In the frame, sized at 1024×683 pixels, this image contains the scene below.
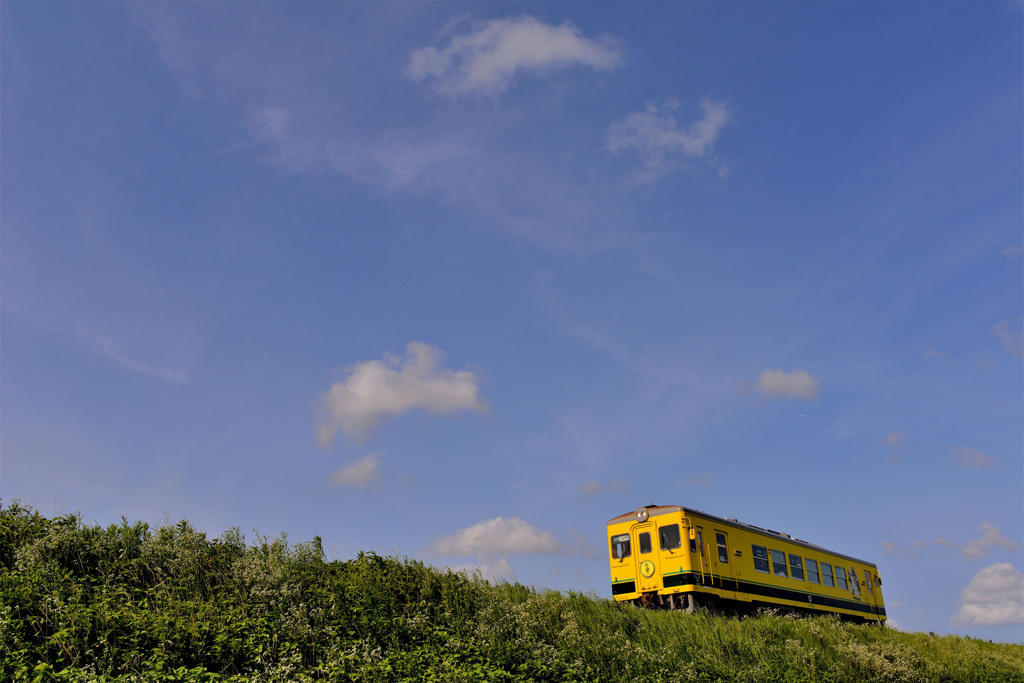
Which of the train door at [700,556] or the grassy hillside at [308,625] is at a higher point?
the train door at [700,556]

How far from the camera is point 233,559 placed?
14477 mm

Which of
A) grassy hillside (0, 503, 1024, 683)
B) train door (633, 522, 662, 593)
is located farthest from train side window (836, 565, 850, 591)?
train door (633, 522, 662, 593)

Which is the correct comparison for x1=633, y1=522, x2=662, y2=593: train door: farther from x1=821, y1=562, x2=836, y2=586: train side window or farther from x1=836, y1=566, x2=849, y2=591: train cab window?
x1=836, y1=566, x2=849, y2=591: train cab window

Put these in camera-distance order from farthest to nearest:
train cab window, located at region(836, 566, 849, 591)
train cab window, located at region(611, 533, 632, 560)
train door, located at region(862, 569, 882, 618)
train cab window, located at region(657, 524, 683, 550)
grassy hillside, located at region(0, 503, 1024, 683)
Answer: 1. train door, located at region(862, 569, 882, 618)
2. train cab window, located at region(836, 566, 849, 591)
3. train cab window, located at region(611, 533, 632, 560)
4. train cab window, located at region(657, 524, 683, 550)
5. grassy hillside, located at region(0, 503, 1024, 683)

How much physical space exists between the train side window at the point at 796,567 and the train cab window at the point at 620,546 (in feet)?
22.4

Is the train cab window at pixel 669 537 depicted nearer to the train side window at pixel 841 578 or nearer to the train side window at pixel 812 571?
the train side window at pixel 812 571

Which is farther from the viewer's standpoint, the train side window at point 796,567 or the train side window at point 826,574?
the train side window at point 826,574

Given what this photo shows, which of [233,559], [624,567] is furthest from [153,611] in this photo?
[624,567]

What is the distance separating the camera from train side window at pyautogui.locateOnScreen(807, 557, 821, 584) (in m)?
25.7

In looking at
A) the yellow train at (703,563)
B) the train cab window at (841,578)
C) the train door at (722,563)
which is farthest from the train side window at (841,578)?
the train door at (722,563)

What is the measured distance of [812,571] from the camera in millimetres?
25938

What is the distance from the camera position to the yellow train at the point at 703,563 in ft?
66.9

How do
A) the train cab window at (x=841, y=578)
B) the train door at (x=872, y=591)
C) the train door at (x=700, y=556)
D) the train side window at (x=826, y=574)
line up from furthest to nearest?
the train door at (x=872, y=591)
the train cab window at (x=841, y=578)
the train side window at (x=826, y=574)
the train door at (x=700, y=556)

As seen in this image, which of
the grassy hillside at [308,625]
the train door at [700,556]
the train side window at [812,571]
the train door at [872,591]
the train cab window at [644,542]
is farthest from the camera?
the train door at [872,591]
